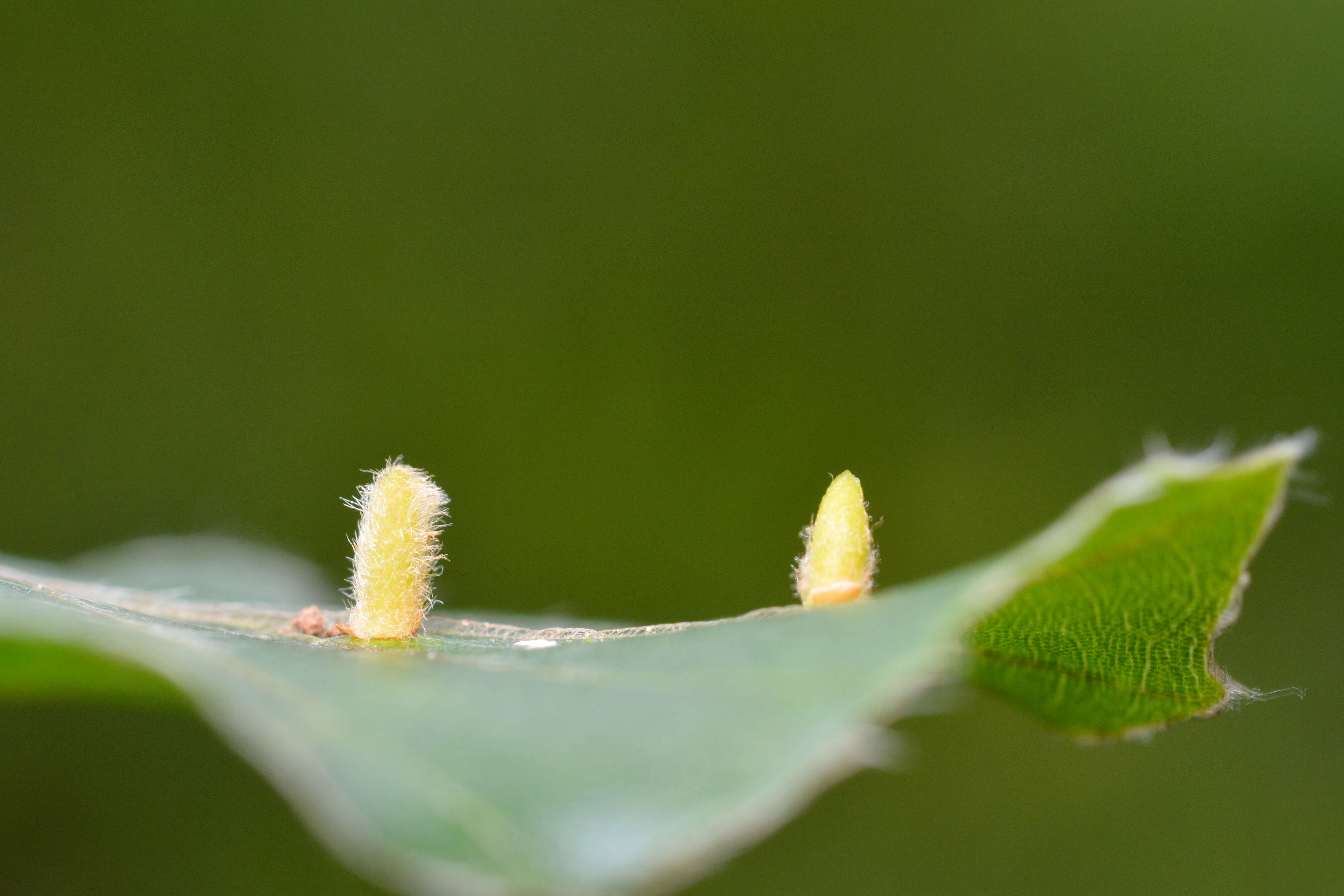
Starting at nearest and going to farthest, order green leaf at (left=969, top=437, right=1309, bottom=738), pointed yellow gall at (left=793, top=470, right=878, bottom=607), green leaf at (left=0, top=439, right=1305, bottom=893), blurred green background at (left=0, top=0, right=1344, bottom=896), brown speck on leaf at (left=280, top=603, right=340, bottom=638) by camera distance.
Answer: green leaf at (left=0, top=439, right=1305, bottom=893) → green leaf at (left=969, top=437, right=1309, bottom=738) → pointed yellow gall at (left=793, top=470, right=878, bottom=607) → brown speck on leaf at (left=280, top=603, right=340, bottom=638) → blurred green background at (left=0, top=0, right=1344, bottom=896)

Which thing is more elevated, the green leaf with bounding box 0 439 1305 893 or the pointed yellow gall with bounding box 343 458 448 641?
the pointed yellow gall with bounding box 343 458 448 641

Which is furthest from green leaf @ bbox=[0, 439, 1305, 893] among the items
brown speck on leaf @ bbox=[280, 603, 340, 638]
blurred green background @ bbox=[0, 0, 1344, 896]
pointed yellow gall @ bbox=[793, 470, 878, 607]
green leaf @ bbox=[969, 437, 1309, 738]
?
blurred green background @ bbox=[0, 0, 1344, 896]

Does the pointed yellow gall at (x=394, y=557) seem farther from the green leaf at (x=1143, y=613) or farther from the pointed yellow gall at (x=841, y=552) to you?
the green leaf at (x=1143, y=613)

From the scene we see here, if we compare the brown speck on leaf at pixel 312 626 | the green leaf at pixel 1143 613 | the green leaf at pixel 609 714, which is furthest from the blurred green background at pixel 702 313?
the green leaf at pixel 609 714

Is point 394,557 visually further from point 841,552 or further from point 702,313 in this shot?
point 702,313

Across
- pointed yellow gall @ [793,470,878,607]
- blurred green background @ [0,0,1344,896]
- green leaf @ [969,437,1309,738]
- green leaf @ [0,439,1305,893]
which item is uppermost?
blurred green background @ [0,0,1344,896]

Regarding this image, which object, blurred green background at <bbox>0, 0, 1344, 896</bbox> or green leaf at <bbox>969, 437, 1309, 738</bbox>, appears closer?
green leaf at <bbox>969, 437, 1309, 738</bbox>

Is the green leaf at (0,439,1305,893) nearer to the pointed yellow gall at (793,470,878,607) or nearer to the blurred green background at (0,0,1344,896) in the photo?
the pointed yellow gall at (793,470,878,607)

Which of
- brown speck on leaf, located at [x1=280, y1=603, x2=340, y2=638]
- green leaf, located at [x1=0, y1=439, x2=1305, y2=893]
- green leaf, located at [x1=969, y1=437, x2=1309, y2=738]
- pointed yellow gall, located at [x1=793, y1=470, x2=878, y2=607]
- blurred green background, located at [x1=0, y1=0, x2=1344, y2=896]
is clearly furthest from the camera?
blurred green background, located at [x1=0, y1=0, x2=1344, y2=896]
